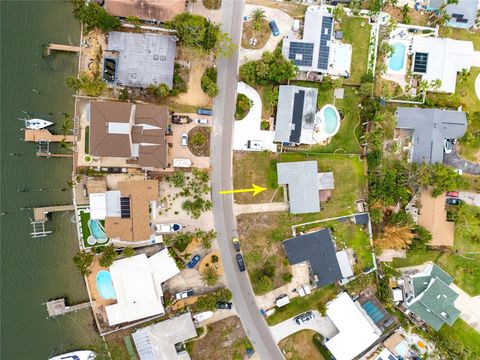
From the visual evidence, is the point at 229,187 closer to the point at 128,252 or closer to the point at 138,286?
the point at 128,252

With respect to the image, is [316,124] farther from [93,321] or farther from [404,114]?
[93,321]

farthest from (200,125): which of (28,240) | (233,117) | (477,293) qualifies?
(477,293)

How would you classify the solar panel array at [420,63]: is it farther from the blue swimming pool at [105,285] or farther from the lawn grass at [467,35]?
the blue swimming pool at [105,285]

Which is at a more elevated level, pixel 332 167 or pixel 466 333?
pixel 332 167

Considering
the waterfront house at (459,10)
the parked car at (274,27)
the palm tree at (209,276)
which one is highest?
the waterfront house at (459,10)

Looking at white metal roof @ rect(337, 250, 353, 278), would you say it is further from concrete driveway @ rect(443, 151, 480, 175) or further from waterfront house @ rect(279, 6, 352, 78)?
waterfront house @ rect(279, 6, 352, 78)

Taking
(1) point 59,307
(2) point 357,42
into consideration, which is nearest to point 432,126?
(2) point 357,42

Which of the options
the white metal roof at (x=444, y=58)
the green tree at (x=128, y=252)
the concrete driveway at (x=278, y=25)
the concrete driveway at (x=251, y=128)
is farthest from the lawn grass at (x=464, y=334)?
the concrete driveway at (x=278, y=25)
